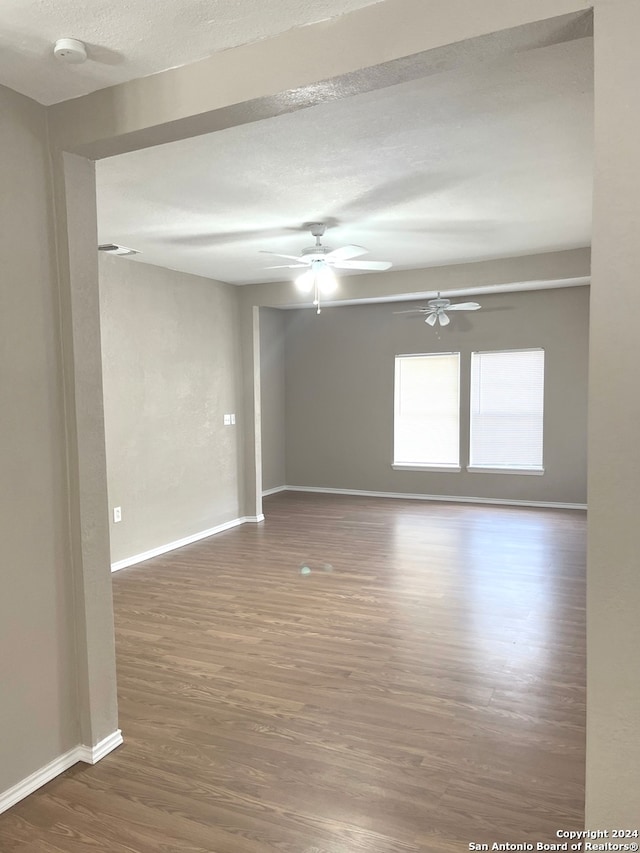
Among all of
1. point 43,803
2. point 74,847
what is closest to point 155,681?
point 43,803

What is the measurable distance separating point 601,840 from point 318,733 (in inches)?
52.3

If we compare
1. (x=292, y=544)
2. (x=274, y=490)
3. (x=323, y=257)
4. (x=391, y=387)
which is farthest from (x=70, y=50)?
(x=274, y=490)

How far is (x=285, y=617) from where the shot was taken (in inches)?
154

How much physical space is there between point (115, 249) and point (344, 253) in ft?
6.45

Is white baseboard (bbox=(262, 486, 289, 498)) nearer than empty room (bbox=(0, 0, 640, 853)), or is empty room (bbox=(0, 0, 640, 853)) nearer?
empty room (bbox=(0, 0, 640, 853))

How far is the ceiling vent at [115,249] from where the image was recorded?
4.70m

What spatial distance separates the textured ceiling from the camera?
1766 mm

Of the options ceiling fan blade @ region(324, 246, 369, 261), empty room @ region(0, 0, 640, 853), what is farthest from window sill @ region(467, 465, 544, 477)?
ceiling fan blade @ region(324, 246, 369, 261)

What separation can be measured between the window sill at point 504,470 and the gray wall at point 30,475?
5902 mm

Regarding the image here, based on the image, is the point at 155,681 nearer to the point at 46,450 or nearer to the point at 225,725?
the point at 225,725

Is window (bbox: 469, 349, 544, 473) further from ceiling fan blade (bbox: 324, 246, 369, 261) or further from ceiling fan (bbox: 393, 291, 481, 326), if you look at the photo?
ceiling fan blade (bbox: 324, 246, 369, 261)

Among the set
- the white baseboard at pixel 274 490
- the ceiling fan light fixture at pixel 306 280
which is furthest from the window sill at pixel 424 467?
the ceiling fan light fixture at pixel 306 280

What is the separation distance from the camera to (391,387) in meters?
7.94

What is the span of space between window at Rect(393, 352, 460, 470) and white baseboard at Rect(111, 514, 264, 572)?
232cm
